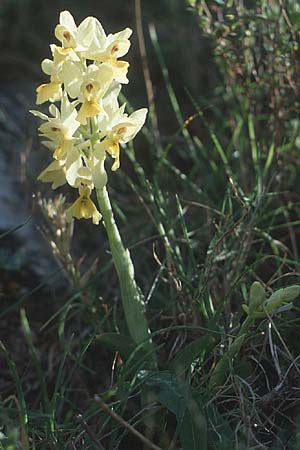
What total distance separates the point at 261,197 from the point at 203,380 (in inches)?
17.3

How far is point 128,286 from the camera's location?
53.2 inches

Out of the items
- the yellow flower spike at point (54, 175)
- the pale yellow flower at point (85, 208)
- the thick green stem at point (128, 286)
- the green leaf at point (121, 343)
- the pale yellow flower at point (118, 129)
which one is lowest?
the green leaf at point (121, 343)

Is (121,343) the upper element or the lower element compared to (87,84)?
lower

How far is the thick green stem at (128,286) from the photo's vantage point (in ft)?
4.33

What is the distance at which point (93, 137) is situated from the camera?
127cm

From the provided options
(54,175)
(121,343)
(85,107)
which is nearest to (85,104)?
(85,107)

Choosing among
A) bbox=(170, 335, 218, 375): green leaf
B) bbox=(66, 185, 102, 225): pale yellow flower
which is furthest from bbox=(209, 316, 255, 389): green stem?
bbox=(66, 185, 102, 225): pale yellow flower

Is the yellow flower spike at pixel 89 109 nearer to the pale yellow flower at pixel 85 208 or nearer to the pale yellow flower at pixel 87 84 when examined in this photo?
the pale yellow flower at pixel 87 84

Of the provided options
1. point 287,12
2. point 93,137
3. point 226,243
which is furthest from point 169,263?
point 287,12

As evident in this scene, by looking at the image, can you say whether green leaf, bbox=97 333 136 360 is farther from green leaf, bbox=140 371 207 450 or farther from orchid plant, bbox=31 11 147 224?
orchid plant, bbox=31 11 147 224

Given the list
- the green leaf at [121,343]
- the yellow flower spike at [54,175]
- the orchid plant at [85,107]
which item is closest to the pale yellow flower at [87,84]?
the orchid plant at [85,107]

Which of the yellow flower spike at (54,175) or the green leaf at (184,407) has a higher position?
the yellow flower spike at (54,175)

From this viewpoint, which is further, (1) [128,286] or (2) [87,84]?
(1) [128,286]

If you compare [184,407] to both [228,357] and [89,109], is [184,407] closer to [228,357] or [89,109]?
[228,357]
